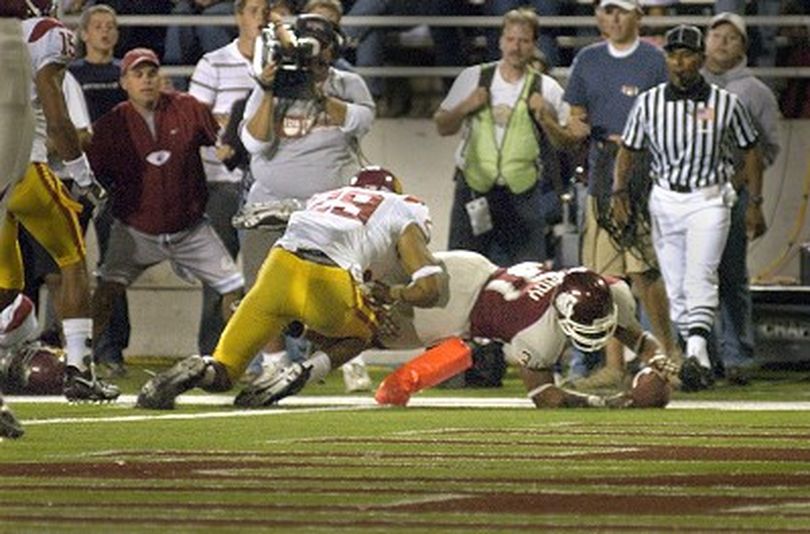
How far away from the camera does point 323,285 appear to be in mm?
11398

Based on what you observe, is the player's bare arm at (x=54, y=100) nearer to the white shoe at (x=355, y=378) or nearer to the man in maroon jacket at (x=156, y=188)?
the white shoe at (x=355, y=378)

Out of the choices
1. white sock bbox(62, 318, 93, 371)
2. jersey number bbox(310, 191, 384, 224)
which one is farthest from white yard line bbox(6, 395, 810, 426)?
jersey number bbox(310, 191, 384, 224)

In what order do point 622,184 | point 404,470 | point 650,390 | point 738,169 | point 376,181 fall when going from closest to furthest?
point 404,470 < point 650,390 < point 376,181 < point 622,184 < point 738,169

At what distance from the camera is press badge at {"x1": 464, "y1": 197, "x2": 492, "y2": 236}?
14.7 meters

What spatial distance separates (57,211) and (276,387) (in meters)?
1.27

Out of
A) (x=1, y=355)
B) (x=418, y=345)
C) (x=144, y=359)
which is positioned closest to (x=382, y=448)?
(x=418, y=345)

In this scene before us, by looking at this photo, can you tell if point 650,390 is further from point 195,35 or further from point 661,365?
point 195,35

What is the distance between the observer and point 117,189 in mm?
14727

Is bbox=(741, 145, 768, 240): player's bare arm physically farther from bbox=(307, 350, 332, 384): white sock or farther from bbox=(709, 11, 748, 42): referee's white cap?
bbox=(307, 350, 332, 384): white sock

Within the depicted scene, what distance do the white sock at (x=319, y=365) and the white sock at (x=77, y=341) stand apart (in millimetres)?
1149

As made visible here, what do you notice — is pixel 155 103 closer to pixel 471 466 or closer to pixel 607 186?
pixel 607 186

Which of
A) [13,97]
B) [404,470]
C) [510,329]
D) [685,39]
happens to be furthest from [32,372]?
[404,470]

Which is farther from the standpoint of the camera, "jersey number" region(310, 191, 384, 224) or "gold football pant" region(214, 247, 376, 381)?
"jersey number" region(310, 191, 384, 224)

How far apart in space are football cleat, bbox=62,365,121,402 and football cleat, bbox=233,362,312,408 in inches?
27.9
